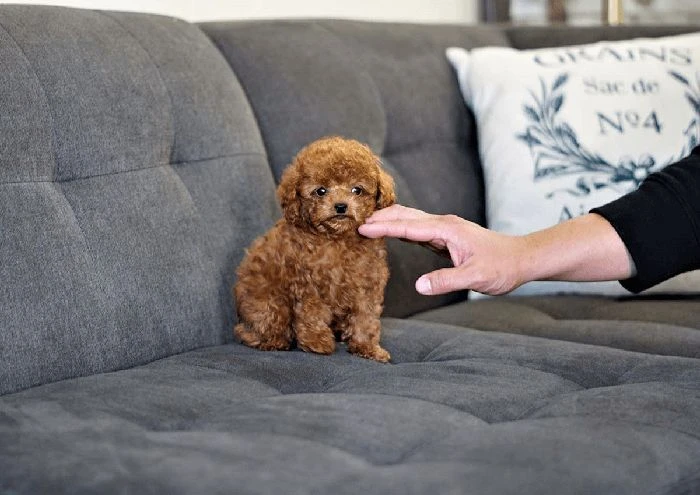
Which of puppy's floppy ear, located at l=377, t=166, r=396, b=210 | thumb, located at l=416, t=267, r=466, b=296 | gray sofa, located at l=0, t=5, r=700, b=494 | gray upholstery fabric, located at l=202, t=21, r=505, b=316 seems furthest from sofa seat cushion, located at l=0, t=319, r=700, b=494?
gray upholstery fabric, located at l=202, t=21, r=505, b=316

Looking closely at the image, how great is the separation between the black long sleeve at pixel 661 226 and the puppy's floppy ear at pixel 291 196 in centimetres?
48

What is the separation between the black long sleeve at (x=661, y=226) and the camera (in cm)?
159

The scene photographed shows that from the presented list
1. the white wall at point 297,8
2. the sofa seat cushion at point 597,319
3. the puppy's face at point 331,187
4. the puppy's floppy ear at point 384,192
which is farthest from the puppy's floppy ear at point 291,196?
the white wall at point 297,8

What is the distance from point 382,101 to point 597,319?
0.64 metres

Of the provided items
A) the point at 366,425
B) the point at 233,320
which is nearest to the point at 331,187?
the point at 233,320

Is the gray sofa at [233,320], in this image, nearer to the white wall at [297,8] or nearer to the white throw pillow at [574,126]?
the white throw pillow at [574,126]

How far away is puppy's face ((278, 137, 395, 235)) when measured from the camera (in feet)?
4.94

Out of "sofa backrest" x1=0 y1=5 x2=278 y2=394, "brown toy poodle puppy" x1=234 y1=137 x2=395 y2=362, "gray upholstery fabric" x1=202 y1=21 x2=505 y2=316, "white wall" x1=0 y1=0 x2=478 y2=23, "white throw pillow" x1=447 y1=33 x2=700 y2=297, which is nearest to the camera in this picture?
"sofa backrest" x1=0 y1=5 x2=278 y2=394

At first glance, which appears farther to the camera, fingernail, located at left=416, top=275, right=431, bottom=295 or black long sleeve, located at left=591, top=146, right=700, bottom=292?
black long sleeve, located at left=591, top=146, right=700, bottom=292

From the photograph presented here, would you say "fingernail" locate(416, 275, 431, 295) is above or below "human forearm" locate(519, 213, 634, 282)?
above

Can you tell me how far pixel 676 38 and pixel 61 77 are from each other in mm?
1419

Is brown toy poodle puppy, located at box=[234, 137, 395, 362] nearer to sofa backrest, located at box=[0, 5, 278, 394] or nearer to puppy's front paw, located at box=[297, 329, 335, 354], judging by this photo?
puppy's front paw, located at box=[297, 329, 335, 354]

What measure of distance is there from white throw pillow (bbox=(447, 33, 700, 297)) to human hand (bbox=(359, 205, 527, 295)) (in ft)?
1.84

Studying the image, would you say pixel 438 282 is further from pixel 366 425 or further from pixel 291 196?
pixel 366 425
